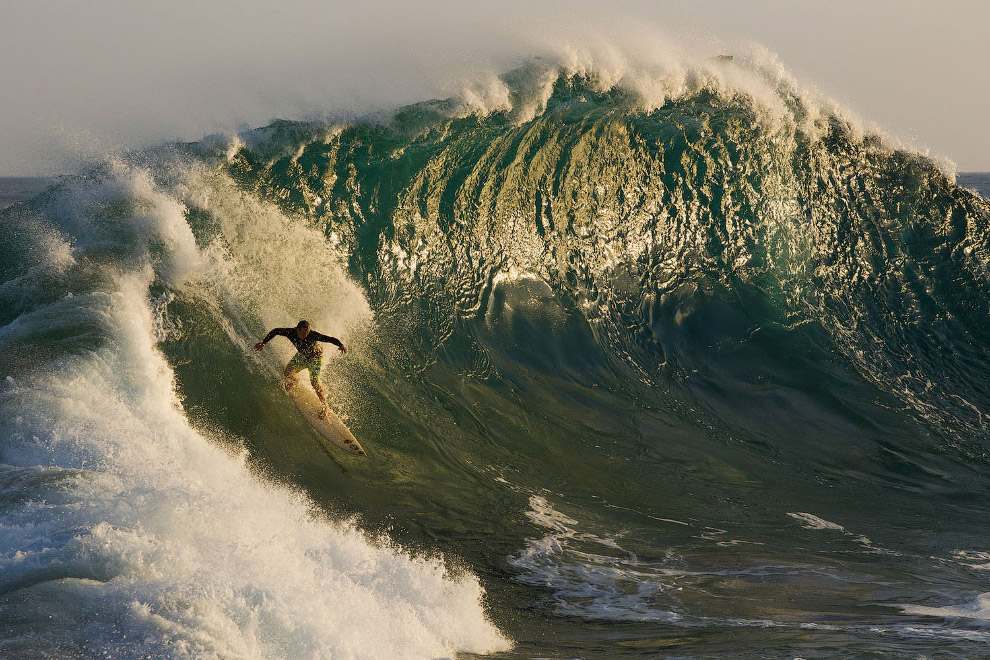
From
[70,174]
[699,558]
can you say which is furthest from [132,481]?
[70,174]

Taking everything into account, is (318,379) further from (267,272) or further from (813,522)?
(813,522)

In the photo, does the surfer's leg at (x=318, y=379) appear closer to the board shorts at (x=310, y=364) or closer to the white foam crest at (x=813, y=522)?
the board shorts at (x=310, y=364)

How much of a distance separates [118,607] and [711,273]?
8.80 m

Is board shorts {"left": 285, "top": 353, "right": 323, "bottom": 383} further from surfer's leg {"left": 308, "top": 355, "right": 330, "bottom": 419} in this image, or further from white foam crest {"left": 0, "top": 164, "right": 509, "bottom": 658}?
white foam crest {"left": 0, "top": 164, "right": 509, "bottom": 658}

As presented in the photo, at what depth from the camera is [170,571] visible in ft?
12.9

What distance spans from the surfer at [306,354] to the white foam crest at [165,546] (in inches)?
43.1

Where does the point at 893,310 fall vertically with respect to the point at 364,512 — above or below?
above

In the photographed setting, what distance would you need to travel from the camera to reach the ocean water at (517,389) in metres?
4.59

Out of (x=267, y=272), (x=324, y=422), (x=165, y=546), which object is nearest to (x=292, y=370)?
(x=324, y=422)

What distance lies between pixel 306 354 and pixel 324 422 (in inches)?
26.7

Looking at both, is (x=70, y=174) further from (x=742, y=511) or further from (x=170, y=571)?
(x=742, y=511)

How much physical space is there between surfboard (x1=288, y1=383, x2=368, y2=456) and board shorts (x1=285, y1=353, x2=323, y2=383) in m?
0.18

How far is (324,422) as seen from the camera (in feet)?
23.9

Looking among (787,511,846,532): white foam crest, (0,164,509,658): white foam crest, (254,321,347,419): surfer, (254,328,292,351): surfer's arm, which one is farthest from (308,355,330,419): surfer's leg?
(787,511,846,532): white foam crest
